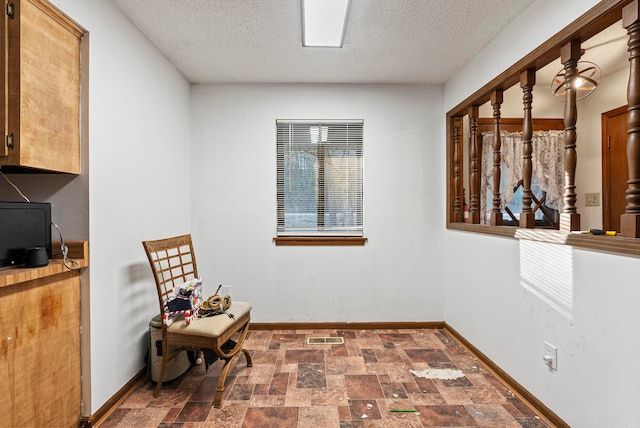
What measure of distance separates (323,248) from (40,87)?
8.10 ft

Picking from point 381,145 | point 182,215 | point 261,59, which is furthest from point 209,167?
point 381,145

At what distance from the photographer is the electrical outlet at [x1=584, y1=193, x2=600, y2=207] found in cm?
343

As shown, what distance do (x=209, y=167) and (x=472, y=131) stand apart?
2591mm

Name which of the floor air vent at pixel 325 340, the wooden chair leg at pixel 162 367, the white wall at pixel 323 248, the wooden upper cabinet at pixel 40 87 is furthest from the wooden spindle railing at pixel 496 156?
the wooden upper cabinet at pixel 40 87

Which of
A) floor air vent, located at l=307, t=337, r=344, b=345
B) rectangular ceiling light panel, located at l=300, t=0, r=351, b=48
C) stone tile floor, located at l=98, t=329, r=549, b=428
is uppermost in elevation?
rectangular ceiling light panel, located at l=300, t=0, r=351, b=48

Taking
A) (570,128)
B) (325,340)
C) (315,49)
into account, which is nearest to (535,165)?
(570,128)

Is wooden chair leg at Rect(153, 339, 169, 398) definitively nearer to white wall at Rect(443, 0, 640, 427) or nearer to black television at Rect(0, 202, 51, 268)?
black television at Rect(0, 202, 51, 268)

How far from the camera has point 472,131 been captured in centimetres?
286

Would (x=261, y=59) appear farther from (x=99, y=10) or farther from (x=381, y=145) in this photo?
(x=381, y=145)

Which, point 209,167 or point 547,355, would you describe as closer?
point 547,355

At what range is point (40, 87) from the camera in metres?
1.52

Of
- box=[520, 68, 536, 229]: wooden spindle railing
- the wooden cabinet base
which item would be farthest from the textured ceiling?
the wooden cabinet base

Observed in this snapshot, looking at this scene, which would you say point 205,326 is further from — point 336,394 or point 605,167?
point 605,167

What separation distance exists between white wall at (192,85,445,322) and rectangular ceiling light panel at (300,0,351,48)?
2.77 feet
